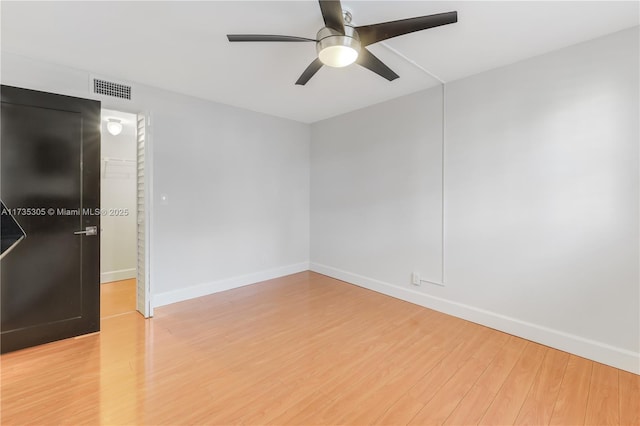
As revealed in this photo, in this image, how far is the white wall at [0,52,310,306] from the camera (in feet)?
10.1

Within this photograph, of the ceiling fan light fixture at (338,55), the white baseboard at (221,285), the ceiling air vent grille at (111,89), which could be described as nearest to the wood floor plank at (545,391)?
the ceiling fan light fixture at (338,55)

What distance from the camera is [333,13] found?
1.54 meters

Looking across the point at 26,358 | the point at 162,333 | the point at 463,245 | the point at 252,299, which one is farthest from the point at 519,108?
the point at 26,358

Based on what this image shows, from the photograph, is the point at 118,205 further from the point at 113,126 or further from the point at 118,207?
the point at 113,126

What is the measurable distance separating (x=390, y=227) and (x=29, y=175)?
3.61m

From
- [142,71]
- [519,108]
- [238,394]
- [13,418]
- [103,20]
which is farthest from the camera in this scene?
[142,71]

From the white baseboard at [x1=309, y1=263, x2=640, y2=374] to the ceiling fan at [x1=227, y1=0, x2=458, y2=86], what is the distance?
256cm

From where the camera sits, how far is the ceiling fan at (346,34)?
5.12 feet

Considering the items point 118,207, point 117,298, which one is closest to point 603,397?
point 117,298

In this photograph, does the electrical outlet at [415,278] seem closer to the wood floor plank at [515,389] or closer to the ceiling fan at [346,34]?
the wood floor plank at [515,389]

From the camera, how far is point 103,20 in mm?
1938

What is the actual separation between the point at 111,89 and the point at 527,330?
460 cm

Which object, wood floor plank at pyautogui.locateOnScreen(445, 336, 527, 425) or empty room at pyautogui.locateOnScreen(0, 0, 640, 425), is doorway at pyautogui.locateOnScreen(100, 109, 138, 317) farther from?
wood floor plank at pyautogui.locateOnScreen(445, 336, 527, 425)

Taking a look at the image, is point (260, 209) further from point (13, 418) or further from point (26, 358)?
point (13, 418)
